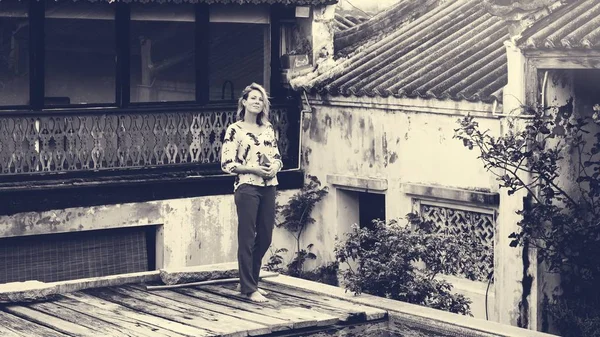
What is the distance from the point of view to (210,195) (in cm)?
1688

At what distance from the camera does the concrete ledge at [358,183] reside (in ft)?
54.1

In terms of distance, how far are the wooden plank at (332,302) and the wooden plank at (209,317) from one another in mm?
1033

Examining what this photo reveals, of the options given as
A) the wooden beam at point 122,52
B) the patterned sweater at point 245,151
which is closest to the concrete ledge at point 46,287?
the patterned sweater at point 245,151

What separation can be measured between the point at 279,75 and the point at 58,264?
4.25 m

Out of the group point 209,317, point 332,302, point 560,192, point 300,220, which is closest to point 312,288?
point 332,302

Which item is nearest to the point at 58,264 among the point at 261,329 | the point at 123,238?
the point at 123,238

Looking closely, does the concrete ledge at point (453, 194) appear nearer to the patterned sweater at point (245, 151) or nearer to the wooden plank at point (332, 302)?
the wooden plank at point (332, 302)

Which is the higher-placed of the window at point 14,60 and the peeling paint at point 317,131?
the window at point 14,60

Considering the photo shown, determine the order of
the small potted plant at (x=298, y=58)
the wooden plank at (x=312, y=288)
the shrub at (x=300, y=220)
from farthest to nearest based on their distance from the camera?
the small potted plant at (x=298, y=58), the shrub at (x=300, y=220), the wooden plank at (x=312, y=288)

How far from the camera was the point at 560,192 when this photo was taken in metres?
12.8

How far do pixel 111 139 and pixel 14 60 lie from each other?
2.29 metres

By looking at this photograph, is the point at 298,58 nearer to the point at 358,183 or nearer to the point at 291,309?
the point at 358,183

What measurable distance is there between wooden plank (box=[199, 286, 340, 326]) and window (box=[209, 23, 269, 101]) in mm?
7094

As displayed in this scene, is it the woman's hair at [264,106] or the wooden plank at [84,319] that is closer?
the wooden plank at [84,319]
